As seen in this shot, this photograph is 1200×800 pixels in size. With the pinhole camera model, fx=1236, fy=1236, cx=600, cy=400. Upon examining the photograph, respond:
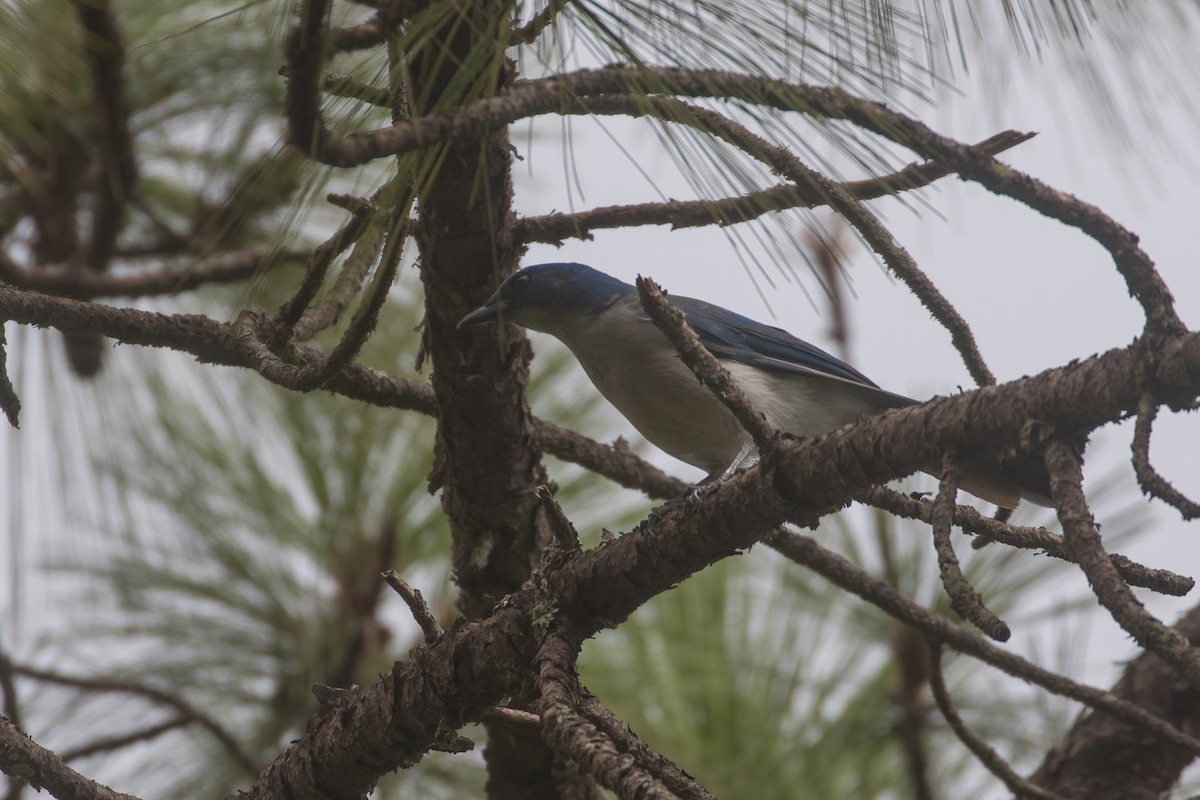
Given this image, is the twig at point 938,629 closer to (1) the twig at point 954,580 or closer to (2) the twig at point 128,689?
(1) the twig at point 954,580

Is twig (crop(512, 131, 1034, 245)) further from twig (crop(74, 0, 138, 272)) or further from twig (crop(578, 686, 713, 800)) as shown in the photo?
twig (crop(74, 0, 138, 272))

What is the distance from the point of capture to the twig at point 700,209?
2.62 meters

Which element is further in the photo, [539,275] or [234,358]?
[539,275]

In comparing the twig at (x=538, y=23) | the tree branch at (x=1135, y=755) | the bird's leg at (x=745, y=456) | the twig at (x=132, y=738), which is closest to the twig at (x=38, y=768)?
the twig at (x=132, y=738)

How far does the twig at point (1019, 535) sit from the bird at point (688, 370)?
0.94 m

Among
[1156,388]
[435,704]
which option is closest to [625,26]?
[1156,388]

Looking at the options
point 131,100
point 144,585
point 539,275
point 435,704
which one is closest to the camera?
point 435,704

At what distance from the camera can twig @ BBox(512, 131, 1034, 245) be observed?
2617 millimetres

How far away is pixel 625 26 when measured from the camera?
7.32ft

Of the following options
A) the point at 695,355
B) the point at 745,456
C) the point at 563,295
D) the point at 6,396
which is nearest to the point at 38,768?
the point at 6,396

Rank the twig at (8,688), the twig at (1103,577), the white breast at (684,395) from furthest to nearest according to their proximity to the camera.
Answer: the white breast at (684,395) < the twig at (8,688) < the twig at (1103,577)

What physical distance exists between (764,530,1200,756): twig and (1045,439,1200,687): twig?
1838 mm

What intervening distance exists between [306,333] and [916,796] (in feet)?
11.2

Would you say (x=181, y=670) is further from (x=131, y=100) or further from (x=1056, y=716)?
(x=1056, y=716)
